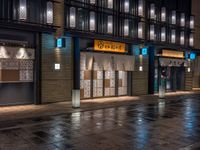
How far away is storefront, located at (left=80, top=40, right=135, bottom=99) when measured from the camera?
1831 centimetres

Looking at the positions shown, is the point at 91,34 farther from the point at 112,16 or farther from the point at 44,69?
the point at 44,69

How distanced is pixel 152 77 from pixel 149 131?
559 inches

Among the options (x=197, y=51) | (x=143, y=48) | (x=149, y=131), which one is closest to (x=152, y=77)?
(x=143, y=48)

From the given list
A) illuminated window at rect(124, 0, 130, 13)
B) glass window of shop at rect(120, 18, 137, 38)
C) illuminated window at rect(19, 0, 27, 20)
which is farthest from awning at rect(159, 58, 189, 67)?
illuminated window at rect(19, 0, 27, 20)

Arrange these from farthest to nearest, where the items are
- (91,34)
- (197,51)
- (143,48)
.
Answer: (197,51) < (143,48) < (91,34)

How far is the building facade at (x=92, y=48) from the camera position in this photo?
14.8 m

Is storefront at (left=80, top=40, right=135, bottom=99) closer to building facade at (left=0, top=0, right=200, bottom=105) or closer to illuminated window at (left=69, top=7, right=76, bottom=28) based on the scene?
building facade at (left=0, top=0, right=200, bottom=105)

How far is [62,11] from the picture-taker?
656 inches

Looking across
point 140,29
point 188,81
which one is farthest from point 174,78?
point 140,29

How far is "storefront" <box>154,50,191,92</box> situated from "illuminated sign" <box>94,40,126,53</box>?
5.06 metres

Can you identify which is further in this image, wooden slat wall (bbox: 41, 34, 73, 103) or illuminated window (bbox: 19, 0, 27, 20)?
wooden slat wall (bbox: 41, 34, 73, 103)

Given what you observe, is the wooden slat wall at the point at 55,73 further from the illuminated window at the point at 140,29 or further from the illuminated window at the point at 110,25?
the illuminated window at the point at 140,29

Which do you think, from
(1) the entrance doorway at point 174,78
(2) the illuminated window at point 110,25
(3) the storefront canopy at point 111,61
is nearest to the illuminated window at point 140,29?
(3) the storefront canopy at point 111,61

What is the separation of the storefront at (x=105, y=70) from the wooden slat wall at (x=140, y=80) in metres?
0.59
